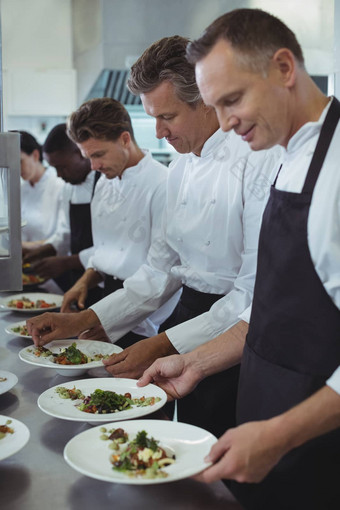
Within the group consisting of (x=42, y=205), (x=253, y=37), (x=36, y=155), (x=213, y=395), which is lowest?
(x=213, y=395)

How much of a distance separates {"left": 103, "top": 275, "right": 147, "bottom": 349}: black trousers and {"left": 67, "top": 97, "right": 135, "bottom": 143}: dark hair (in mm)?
675

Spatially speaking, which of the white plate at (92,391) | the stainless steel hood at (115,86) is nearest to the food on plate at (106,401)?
the white plate at (92,391)

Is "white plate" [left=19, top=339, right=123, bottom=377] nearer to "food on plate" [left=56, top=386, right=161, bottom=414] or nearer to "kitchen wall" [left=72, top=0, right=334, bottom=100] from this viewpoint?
"food on plate" [left=56, top=386, right=161, bottom=414]

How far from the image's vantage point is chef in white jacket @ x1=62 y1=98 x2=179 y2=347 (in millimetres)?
2678

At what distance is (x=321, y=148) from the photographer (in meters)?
1.27

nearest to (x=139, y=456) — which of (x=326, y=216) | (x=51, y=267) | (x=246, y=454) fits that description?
(x=246, y=454)


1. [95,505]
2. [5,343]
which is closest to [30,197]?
[5,343]

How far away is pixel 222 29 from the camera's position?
125 cm

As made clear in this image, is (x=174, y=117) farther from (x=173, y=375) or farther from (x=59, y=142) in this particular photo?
(x=59, y=142)

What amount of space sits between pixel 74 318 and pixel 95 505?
106 cm

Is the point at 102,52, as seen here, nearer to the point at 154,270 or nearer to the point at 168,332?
the point at 154,270

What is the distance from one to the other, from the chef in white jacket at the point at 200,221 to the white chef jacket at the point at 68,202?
66.5 inches

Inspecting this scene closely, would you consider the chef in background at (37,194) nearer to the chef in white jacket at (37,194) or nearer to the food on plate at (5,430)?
the chef in white jacket at (37,194)

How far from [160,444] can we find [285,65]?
798mm
